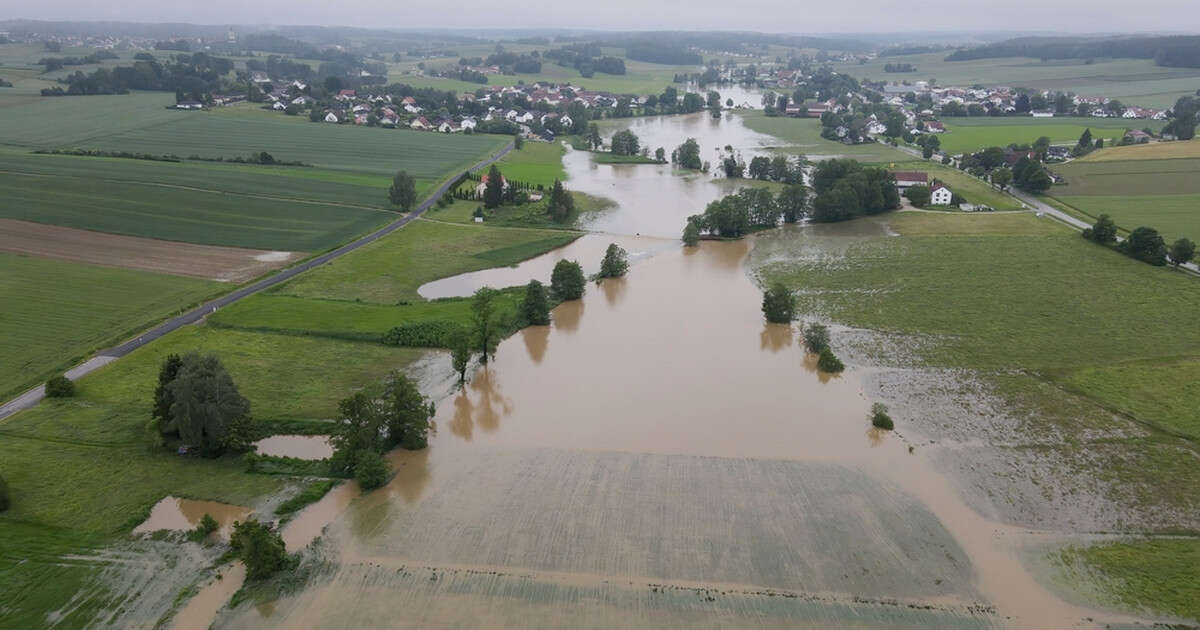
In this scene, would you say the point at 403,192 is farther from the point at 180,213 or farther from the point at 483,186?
the point at 180,213

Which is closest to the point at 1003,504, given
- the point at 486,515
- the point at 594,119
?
the point at 486,515

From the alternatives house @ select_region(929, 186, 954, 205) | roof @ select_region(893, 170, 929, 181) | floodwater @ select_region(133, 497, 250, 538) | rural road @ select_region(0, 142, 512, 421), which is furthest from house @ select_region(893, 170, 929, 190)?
floodwater @ select_region(133, 497, 250, 538)

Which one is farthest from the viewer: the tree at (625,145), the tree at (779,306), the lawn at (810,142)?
the tree at (625,145)

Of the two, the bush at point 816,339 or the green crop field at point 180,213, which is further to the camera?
the green crop field at point 180,213

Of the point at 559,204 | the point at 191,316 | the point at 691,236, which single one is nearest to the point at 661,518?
the point at 191,316

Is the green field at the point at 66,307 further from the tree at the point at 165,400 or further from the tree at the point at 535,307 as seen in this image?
the tree at the point at 535,307

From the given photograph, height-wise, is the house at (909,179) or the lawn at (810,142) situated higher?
the lawn at (810,142)

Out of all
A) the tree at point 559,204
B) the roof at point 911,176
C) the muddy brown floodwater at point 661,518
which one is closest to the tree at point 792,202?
the roof at point 911,176

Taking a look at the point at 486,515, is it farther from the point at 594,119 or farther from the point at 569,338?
the point at 594,119
